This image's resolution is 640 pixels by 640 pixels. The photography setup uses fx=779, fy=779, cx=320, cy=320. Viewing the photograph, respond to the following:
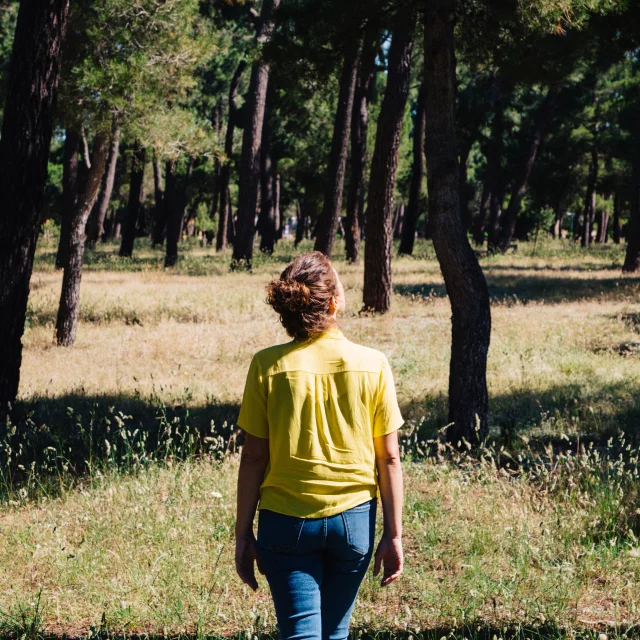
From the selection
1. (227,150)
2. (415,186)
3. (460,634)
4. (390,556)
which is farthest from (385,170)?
(227,150)

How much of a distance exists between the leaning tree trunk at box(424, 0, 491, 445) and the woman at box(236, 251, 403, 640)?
438cm

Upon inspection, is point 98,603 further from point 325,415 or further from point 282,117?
point 282,117

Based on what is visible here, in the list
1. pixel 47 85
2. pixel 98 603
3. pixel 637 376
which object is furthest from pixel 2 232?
pixel 637 376

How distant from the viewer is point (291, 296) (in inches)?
104

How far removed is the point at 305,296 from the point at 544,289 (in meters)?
16.4

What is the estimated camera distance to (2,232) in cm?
704

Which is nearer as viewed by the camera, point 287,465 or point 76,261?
point 287,465

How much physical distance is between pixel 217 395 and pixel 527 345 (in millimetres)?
4959

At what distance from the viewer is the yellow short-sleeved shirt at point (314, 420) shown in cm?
261

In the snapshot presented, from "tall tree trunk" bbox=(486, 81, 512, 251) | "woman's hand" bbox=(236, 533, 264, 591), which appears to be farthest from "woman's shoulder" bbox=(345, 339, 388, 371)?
"tall tree trunk" bbox=(486, 81, 512, 251)

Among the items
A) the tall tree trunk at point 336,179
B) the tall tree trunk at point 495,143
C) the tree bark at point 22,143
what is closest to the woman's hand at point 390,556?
the tree bark at point 22,143

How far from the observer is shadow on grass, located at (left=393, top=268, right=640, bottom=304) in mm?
16750

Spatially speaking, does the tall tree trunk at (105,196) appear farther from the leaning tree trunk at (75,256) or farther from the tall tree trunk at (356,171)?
the tall tree trunk at (356,171)

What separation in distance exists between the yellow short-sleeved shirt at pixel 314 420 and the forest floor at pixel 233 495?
115 centimetres
